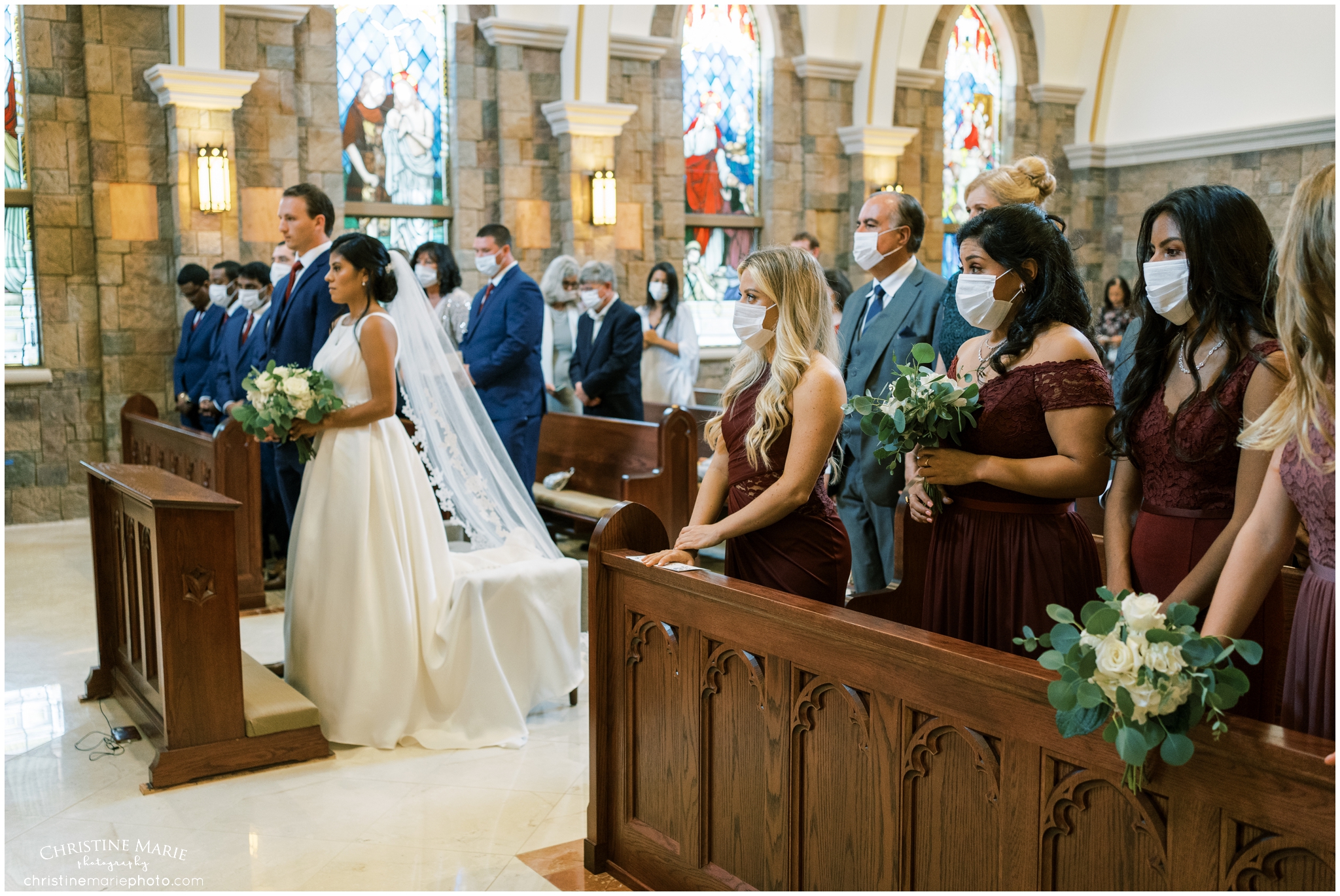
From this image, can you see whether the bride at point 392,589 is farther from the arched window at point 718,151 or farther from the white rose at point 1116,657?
the arched window at point 718,151

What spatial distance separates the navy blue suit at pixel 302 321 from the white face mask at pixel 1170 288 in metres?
3.24

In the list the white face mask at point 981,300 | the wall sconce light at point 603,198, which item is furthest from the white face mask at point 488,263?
the white face mask at point 981,300

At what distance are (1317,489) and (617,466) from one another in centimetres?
499

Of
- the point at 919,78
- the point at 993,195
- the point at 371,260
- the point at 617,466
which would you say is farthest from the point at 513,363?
the point at 919,78

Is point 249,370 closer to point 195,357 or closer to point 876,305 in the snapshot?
point 195,357

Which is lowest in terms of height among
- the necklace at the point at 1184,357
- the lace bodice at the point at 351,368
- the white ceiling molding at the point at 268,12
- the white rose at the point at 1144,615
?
the white rose at the point at 1144,615

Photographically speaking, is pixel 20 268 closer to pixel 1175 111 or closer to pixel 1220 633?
pixel 1220 633

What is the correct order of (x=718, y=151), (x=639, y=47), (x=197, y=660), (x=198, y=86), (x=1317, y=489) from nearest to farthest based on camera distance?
(x=1317, y=489) → (x=197, y=660) → (x=198, y=86) → (x=639, y=47) → (x=718, y=151)

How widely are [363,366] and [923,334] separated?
1.91 m

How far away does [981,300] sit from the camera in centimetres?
257

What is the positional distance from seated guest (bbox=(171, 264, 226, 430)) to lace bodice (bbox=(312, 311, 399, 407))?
137 inches

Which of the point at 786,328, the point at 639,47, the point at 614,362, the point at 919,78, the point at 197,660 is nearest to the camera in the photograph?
the point at 786,328

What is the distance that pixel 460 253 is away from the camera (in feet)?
30.9

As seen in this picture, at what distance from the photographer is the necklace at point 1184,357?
2234mm
